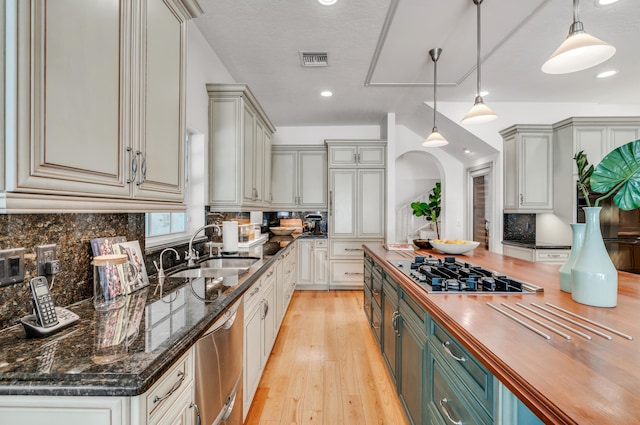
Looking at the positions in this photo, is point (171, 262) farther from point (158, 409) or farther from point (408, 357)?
point (408, 357)

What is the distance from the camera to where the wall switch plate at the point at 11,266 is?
38.4 inches

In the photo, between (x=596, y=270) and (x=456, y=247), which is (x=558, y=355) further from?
(x=456, y=247)

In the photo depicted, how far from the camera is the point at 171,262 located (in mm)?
2084

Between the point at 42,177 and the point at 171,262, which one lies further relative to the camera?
the point at 171,262

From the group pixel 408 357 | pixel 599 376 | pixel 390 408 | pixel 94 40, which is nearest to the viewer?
pixel 599 376

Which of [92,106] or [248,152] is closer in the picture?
[92,106]

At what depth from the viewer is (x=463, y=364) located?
105 centimetres

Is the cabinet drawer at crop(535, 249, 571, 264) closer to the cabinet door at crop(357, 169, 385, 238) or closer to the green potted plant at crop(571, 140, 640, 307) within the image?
the cabinet door at crop(357, 169, 385, 238)

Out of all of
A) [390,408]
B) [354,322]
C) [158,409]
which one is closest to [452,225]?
[354,322]

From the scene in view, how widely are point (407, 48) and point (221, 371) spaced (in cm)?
301

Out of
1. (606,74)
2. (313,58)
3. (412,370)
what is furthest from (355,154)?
(412,370)

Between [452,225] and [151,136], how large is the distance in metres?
5.11

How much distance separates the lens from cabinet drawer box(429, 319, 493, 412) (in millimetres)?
898

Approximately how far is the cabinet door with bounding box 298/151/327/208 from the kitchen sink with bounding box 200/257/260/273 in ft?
8.94
